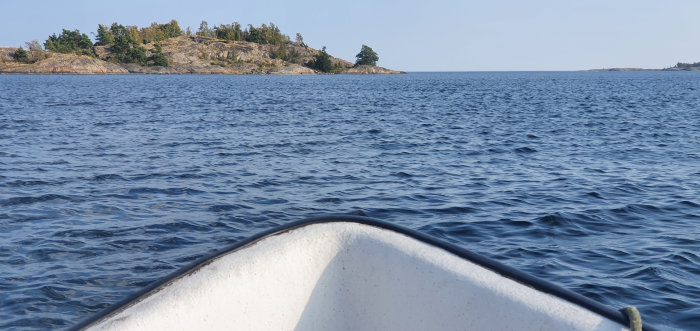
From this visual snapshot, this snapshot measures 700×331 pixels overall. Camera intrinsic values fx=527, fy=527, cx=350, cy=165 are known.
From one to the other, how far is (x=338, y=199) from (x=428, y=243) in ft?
23.9

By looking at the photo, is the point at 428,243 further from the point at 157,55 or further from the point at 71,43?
the point at 71,43

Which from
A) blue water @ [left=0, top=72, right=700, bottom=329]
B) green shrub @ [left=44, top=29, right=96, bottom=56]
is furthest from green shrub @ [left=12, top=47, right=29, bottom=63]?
blue water @ [left=0, top=72, right=700, bottom=329]

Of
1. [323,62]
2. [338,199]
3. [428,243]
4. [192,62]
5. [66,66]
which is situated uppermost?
[323,62]

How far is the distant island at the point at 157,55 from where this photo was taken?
13112cm

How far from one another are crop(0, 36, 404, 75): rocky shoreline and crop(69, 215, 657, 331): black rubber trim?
14067 centimetres

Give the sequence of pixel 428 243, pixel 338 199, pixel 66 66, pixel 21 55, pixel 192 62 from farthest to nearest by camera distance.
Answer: pixel 192 62, pixel 21 55, pixel 66 66, pixel 338 199, pixel 428 243

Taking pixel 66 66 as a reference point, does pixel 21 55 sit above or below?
above

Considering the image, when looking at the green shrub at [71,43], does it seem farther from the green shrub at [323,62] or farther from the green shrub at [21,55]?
the green shrub at [323,62]

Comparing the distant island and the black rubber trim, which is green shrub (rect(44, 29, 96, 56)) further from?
the black rubber trim

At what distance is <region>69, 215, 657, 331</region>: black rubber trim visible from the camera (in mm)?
3004

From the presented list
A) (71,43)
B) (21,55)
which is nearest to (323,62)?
(71,43)

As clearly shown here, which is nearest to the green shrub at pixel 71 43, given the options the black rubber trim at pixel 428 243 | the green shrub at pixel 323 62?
the green shrub at pixel 323 62

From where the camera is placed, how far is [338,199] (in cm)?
1109

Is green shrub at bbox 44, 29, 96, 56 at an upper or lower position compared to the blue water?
upper
